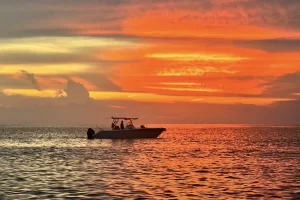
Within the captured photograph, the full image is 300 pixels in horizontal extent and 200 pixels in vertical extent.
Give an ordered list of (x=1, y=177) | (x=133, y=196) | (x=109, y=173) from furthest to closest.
→ (x=109, y=173) < (x=1, y=177) < (x=133, y=196)

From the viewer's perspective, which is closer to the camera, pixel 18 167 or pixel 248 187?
pixel 248 187

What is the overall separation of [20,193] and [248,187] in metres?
14.1

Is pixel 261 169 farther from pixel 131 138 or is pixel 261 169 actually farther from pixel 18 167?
pixel 131 138

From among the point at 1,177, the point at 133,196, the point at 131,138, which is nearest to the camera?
the point at 133,196

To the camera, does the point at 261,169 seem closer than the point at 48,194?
No

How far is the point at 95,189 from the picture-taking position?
31.3 metres

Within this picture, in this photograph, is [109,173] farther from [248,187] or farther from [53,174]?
[248,187]

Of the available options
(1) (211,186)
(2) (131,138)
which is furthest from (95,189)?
(2) (131,138)

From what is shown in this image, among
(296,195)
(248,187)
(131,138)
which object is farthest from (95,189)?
(131,138)

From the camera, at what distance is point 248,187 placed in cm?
3269

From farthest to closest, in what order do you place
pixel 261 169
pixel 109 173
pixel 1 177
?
pixel 261 169 → pixel 109 173 → pixel 1 177

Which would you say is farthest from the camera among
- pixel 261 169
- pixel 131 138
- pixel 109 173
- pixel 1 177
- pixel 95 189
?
pixel 131 138

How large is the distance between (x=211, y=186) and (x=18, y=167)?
20.3 meters

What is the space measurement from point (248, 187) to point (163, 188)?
5.56 meters
